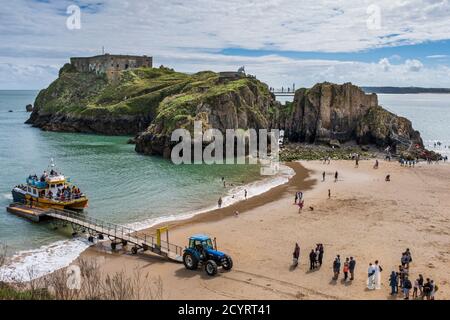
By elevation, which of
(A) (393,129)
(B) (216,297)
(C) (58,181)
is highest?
(A) (393,129)

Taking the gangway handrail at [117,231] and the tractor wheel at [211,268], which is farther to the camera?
the gangway handrail at [117,231]

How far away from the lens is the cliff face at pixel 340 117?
79625mm

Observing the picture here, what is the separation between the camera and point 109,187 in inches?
1901

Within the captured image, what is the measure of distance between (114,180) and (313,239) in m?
28.6

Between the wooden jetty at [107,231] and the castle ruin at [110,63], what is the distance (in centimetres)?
10636

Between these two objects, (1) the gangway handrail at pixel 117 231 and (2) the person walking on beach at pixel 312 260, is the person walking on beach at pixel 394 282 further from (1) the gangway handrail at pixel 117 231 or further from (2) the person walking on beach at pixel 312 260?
(1) the gangway handrail at pixel 117 231

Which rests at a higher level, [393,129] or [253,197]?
[393,129]

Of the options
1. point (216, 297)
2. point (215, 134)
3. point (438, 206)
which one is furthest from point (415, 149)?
point (216, 297)

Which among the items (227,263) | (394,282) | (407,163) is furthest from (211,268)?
(407,163)

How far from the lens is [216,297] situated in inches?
846

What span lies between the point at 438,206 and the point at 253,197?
16.6 meters

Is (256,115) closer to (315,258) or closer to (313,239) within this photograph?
(313,239)

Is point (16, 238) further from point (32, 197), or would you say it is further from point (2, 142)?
point (2, 142)

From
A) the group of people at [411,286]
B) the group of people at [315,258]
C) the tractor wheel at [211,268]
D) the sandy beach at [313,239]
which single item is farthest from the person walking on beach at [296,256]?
the group of people at [411,286]
